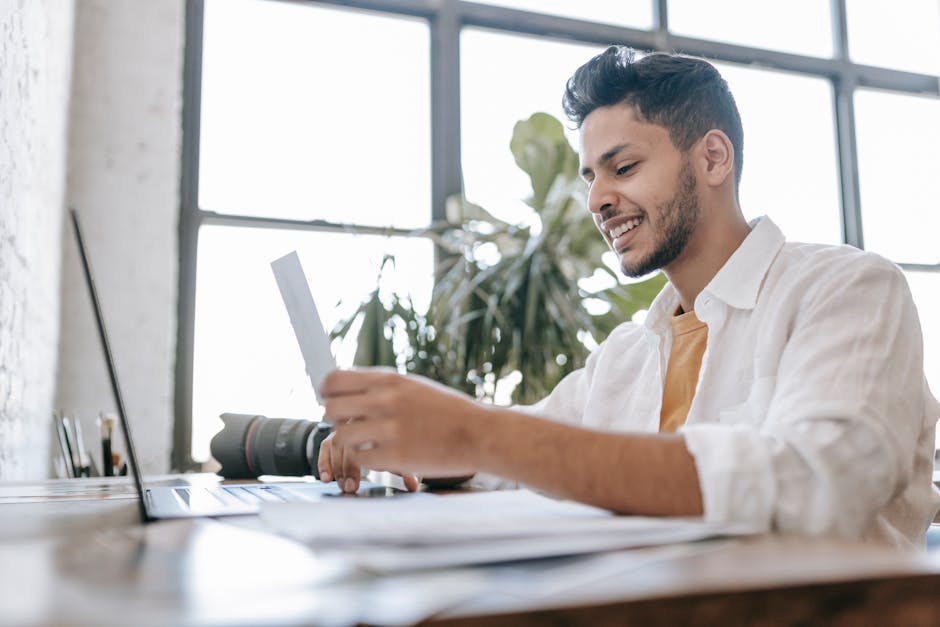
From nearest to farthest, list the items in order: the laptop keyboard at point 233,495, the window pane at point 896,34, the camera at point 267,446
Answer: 1. the laptop keyboard at point 233,495
2. the camera at point 267,446
3. the window pane at point 896,34

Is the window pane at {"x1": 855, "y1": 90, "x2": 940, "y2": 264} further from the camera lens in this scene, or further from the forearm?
the forearm

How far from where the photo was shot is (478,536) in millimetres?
514

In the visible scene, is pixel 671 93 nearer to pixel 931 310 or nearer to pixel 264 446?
pixel 264 446

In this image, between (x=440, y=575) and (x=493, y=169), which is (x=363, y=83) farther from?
(x=440, y=575)

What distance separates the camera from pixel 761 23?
4.22 meters

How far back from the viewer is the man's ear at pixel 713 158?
139cm

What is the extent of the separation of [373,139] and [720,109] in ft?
7.16

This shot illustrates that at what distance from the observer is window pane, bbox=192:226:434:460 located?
9.73ft

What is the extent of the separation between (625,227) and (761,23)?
11.0 ft

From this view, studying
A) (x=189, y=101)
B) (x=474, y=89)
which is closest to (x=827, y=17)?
(x=474, y=89)

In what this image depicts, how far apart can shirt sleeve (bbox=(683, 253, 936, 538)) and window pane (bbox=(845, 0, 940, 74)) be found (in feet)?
13.3

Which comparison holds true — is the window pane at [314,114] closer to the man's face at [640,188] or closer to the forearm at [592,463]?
the man's face at [640,188]

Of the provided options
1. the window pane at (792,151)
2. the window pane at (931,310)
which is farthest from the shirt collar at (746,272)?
the window pane at (931,310)

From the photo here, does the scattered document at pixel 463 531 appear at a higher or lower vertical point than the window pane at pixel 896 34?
lower
